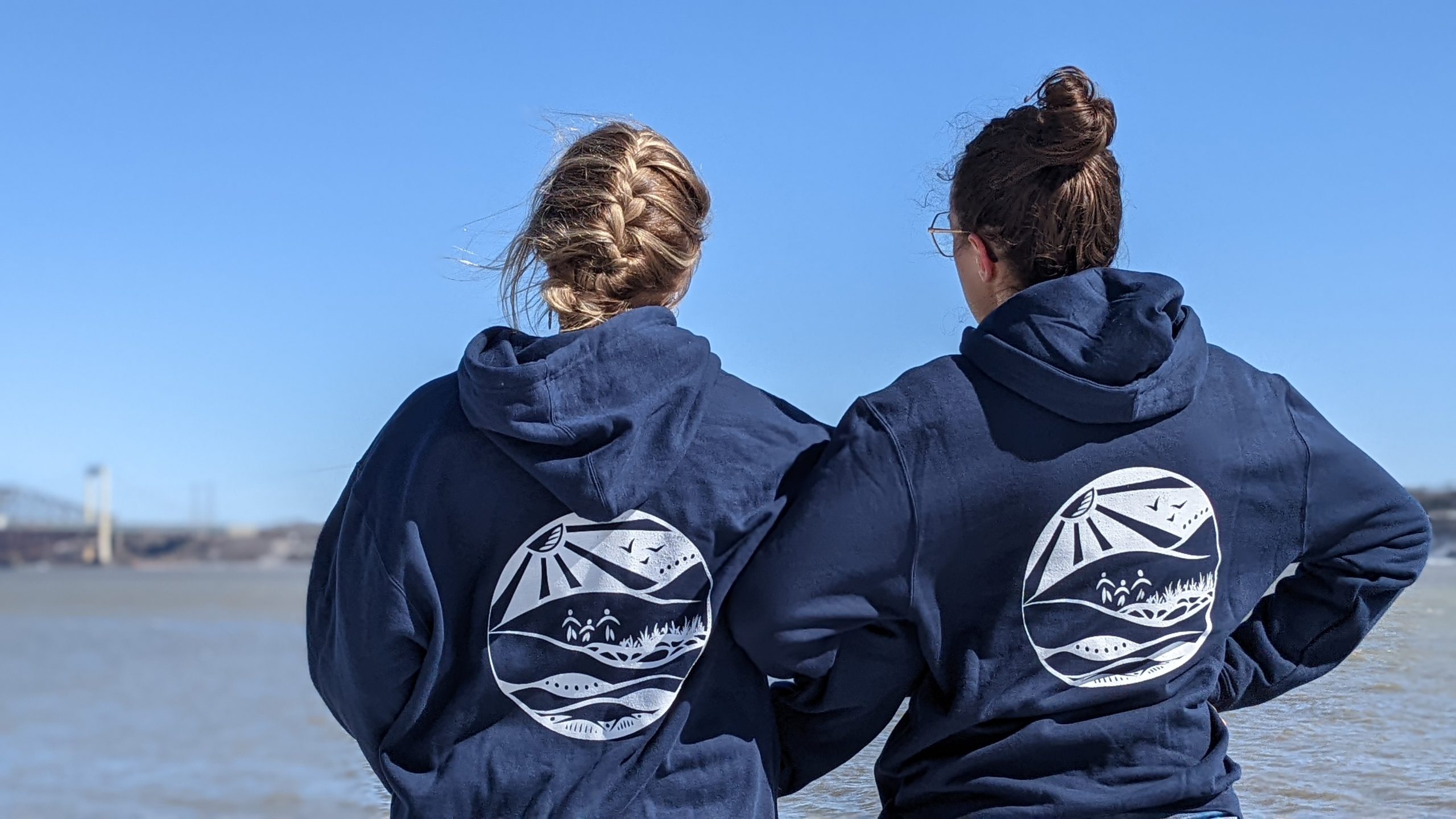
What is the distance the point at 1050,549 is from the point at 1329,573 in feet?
1.75

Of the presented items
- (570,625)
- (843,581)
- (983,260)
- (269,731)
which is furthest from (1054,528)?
(269,731)

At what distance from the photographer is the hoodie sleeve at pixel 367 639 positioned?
1.61 meters

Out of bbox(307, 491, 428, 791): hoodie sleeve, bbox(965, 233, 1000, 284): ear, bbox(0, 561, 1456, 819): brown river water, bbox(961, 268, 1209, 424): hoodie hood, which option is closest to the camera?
bbox(961, 268, 1209, 424): hoodie hood

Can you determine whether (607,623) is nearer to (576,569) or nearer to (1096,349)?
(576,569)

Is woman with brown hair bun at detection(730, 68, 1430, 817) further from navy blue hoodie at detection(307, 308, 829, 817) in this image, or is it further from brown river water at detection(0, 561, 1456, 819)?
brown river water at detection(0, 561, 1456, 819)

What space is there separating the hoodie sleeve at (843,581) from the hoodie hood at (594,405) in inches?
7.3

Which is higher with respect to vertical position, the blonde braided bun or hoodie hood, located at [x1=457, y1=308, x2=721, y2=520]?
the blonde braided bun

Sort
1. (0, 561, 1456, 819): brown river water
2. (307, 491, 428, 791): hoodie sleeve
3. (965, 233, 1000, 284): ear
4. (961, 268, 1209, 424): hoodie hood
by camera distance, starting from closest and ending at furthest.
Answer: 1. (961, 268, 1209, 424): hoodie hood
2. (307, 491, 428, 791): hoodie sleeve
3. (965, 233, 1000, 284): ear
4. (0, 561, 1456, 819): brown river water

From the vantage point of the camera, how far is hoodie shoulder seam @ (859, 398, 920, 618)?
1535 mm

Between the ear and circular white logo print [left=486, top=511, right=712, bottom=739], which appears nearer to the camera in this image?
circular white logo print [left=486, top=511, right=712, bottom=739]

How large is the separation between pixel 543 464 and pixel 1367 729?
9.07 ft

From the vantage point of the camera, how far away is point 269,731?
9500mm

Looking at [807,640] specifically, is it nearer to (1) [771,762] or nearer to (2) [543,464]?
(1) [771,762]

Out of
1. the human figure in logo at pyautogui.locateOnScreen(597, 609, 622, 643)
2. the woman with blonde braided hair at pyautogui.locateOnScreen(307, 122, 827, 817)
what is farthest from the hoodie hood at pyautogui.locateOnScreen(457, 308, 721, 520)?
the human figure in logo at pyautogui.locateOnScreen(597, 609, 622, 643)
